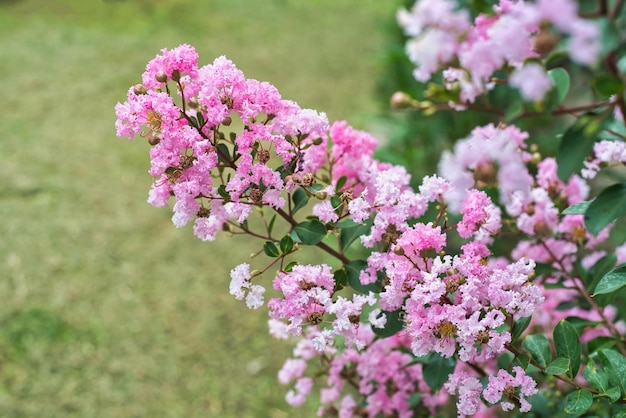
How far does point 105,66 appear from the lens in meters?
4.59

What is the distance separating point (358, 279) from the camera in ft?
3.59

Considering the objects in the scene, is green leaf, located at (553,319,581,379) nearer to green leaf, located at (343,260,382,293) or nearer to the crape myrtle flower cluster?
the crape myrtle flower cluster

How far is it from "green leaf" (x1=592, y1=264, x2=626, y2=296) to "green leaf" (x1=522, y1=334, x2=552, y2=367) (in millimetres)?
165

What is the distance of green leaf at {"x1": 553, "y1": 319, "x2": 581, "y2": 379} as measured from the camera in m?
1.04

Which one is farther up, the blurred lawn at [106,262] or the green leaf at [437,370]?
the blurred lawn at [106,262]

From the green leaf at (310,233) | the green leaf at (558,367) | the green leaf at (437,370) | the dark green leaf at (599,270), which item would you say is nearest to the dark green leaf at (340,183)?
the green leaf at (310,233)

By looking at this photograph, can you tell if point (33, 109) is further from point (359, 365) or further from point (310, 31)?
point (359, 365)

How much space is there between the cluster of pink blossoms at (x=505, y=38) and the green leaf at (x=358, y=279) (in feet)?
1.35

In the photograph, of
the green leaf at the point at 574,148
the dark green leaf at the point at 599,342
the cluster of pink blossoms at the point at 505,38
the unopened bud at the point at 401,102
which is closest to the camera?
the cluster of pink blossoms at the point at 505,38

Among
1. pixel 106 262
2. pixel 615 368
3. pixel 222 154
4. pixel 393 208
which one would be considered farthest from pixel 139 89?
pixel 106 262

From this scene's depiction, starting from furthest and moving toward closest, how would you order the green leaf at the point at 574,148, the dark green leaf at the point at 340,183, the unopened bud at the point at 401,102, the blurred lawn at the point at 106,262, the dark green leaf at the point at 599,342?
the blurred lawn at the point at 106,262, the dark green leaf at the point at 599,342, the dark green leaf at the point at 340,183, the unopened bud at the point at 401,102, the green leaf at the point at 574,148

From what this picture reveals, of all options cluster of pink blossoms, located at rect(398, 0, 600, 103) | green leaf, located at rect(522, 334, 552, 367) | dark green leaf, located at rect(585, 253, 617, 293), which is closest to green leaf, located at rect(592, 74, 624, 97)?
cluster of pink blossoms, located at rect(398, 0, 600, 103)

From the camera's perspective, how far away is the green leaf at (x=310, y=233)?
3.34ft

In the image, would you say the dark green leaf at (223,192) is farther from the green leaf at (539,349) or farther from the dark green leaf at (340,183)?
the green leaf at (539,349)
